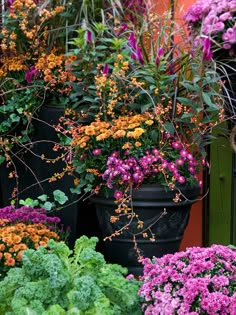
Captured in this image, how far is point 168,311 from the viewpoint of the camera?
7.38 feet

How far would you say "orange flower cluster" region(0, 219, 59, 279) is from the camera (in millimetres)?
2828

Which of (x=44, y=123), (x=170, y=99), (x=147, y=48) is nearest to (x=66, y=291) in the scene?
(x=170, y=99)

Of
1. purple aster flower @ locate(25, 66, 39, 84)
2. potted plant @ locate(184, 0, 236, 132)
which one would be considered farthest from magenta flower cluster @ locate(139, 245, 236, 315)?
purple aster flower @ locate(25, 66, 39, 84)

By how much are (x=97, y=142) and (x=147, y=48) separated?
0.78m

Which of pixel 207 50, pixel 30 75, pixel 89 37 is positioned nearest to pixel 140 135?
pixel 207 50

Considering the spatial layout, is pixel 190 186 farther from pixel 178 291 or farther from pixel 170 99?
pixel 178 291

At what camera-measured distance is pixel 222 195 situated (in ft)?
13.1

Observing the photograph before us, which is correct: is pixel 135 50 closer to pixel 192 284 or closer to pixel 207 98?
pixel 207 98

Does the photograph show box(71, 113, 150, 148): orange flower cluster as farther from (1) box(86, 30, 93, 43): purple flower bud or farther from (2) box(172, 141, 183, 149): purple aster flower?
(1) box(86, 30, 93, 43): purple flower bud

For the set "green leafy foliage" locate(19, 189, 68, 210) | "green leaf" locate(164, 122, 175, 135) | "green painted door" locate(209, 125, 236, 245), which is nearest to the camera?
"green leaf" locate(164, 122, 175, 135)

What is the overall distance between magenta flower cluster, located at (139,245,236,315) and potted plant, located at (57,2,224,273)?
67 centimetres

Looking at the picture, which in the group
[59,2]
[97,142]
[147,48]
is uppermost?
[59,2]

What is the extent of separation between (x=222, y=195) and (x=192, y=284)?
1.79m

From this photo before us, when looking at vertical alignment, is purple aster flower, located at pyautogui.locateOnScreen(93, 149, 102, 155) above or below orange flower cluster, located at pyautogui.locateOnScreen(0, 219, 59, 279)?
above
